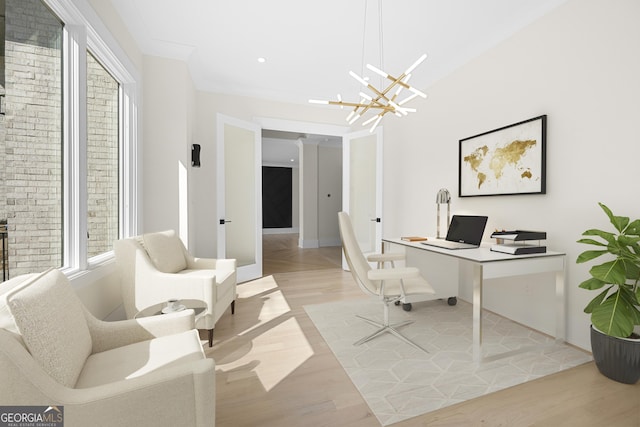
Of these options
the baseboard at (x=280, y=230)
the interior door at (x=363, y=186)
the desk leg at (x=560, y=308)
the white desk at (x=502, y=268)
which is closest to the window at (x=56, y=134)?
the white desk at (x=502, y=268)

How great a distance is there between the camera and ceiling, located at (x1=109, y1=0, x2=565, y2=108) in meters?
2.53

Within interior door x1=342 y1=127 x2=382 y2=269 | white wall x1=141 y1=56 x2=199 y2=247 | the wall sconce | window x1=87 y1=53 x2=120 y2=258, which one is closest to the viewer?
window x1=87 y1=53 x2=120 y2=258

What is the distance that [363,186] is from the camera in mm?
4902

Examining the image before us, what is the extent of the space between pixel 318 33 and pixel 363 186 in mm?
2480

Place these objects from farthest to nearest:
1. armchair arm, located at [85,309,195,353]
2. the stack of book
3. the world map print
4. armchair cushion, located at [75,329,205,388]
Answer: the world map print → the stack of book → armchair arm, located at [85,309,195,353] → armchair cushion, located at [75,329,205,388]

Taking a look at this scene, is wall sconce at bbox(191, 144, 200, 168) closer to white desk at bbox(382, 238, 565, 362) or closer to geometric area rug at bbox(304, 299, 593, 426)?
geometric area rug at bbox(304, 299, 593, 426)

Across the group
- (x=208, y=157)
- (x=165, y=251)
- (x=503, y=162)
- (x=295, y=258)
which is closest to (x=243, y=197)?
(x=208, y=157)

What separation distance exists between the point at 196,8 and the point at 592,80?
125 inches

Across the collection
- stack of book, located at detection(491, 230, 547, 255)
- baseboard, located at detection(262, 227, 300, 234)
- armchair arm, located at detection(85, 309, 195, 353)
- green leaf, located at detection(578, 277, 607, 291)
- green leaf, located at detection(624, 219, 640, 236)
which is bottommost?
baseboard, located at detection(262, 227, 300, 234)

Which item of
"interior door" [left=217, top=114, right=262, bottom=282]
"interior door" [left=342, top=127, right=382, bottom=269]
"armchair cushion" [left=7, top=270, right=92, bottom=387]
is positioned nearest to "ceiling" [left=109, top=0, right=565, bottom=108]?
"interior door" [left=217, top=114, right=262, bottom=282]

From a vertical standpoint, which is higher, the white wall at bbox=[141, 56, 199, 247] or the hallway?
the white wall at bbox=[141, 56, 199, 247]

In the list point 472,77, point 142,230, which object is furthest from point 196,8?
point 472,77

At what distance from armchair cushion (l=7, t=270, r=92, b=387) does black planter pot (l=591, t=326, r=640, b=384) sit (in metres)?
2.77

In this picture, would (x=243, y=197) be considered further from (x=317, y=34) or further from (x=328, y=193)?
(x=328, y=193)
